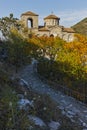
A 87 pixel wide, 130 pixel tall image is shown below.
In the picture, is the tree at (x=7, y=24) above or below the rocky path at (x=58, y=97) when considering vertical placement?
above

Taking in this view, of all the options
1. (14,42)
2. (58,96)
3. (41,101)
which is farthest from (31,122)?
(14,42)

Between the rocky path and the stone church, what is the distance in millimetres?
27501

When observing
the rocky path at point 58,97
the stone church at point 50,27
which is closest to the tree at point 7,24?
the rocky path at point 58,97

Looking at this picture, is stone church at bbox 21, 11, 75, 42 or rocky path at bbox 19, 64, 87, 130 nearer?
rocky path at bbox 19, 64, 87, 130

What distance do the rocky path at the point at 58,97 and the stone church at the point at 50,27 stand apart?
27501 millimetres

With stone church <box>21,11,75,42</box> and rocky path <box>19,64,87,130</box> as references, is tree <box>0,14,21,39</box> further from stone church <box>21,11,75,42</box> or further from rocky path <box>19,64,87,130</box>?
stone church <box>21,11,75,42</box>

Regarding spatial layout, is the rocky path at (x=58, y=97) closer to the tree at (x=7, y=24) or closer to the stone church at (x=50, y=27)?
the tree at (x=7, y=24)

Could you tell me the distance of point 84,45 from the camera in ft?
191

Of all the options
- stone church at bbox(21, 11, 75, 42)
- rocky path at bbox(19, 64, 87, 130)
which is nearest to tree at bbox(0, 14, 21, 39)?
rocky path at bbox(19, 64, 87, 130)

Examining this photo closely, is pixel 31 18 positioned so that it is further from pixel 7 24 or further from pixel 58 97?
pixel 58 97

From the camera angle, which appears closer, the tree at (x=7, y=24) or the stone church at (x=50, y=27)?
the tree at (x=7, y=24)

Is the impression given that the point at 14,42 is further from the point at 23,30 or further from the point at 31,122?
the point at 31,122

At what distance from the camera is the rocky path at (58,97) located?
80.3ft

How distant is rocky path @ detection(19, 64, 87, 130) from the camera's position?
24473 millimetres
